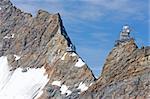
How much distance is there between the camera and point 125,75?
566 feet

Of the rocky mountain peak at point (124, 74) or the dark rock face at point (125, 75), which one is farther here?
the rocky mountain peak at point (124, 74)

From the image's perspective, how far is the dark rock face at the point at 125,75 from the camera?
533ft

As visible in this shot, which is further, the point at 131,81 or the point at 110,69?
the point at 110,69

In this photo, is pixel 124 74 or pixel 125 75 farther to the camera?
pixel 124 74

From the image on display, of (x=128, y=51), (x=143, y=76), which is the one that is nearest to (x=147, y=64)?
(x=143, y=76)

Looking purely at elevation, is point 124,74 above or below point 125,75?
above

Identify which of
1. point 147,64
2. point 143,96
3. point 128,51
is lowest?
point 143,96

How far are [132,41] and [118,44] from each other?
4.99 m

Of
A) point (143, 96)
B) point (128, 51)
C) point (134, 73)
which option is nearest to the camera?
point (143, 96)

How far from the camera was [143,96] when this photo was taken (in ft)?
519

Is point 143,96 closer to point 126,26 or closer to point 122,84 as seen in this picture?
point 122,84

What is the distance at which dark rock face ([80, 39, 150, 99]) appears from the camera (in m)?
162

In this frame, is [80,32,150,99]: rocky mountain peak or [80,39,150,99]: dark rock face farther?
[80,32,150,99]: rocky mountain peak

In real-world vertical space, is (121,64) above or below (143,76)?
above
